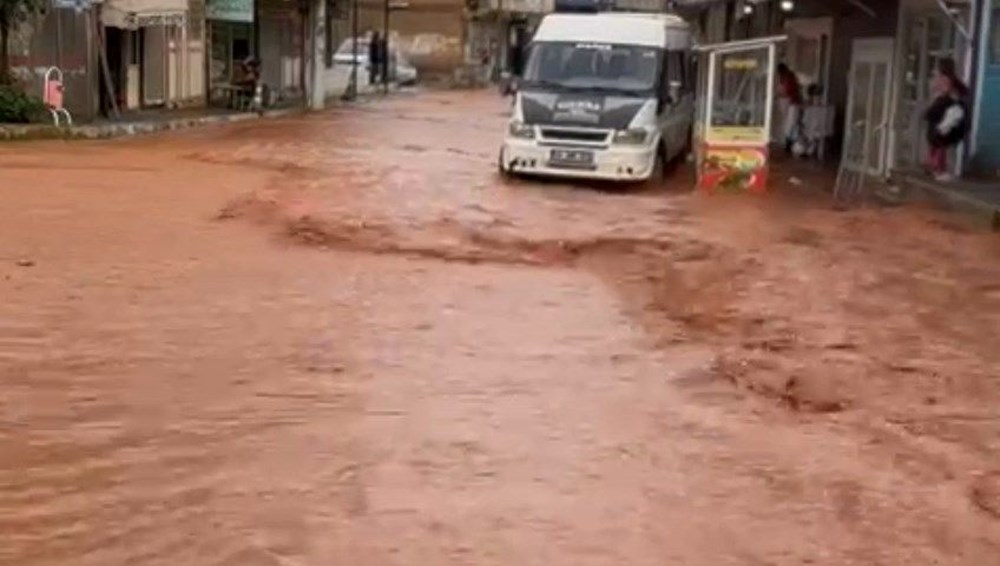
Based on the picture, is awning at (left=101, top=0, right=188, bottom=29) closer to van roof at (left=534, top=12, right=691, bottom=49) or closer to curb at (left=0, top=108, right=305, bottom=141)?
curb at (left=0, top=108, right=305, bottom=141)

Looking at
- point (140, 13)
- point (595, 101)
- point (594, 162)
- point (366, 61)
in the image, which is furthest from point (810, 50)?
point (366, 61)

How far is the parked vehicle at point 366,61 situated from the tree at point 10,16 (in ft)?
81.8

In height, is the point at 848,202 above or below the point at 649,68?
below

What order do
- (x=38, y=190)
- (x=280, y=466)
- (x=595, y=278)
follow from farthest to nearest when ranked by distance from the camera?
(x=38, y=190) < (x=595, y=278) < (x=280, y=466)

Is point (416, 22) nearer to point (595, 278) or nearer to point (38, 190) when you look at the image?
point (38, 190)

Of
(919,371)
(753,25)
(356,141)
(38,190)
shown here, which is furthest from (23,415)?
(753,25)

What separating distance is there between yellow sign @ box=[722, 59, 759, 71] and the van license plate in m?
2.16

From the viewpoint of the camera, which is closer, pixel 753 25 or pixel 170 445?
pixel 170 445

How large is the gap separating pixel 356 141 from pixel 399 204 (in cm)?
1120

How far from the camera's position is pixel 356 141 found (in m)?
29.2

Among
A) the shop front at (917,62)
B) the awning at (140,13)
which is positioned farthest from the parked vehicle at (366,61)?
the shop front at (917,62)

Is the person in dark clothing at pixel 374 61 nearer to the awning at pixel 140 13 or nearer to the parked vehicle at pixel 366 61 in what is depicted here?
the parked vehicle at pixel 366 61

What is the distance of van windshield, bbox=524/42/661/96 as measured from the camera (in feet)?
70.2

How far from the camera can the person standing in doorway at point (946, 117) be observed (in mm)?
20031
